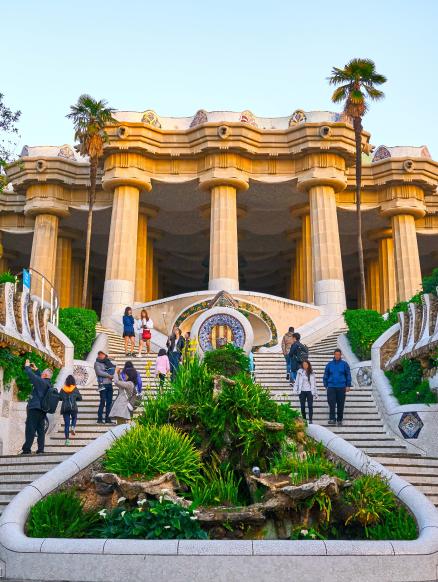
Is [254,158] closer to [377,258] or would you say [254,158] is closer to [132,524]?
[377,258]

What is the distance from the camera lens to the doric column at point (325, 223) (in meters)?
32.2

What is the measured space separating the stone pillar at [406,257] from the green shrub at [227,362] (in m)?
22.5

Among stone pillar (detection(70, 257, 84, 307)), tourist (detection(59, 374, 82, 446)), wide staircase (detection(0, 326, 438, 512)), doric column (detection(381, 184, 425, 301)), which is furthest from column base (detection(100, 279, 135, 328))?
tourist (detection(59, 374, 82, 446))

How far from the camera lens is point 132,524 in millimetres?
8672

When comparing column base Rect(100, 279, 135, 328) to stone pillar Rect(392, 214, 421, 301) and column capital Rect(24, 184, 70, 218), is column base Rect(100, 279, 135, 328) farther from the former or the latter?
stone pillar Rect(392, 214, 421, 301)

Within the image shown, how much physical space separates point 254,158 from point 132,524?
89.8 feet

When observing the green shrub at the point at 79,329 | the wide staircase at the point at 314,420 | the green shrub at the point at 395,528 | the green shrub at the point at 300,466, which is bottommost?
the green shrub at the point at 395,528

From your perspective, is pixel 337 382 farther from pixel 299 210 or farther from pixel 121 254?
pixel 299 210

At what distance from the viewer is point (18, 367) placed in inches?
640

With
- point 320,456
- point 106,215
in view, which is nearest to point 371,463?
point 320,456

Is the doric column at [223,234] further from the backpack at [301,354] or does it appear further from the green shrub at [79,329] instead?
the backpack at [301,354]

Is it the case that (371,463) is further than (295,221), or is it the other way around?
(295,221)

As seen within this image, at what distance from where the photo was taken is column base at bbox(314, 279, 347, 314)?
31.7 meters

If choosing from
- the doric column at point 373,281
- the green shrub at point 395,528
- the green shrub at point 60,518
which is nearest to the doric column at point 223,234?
the doric column at point 373,281
